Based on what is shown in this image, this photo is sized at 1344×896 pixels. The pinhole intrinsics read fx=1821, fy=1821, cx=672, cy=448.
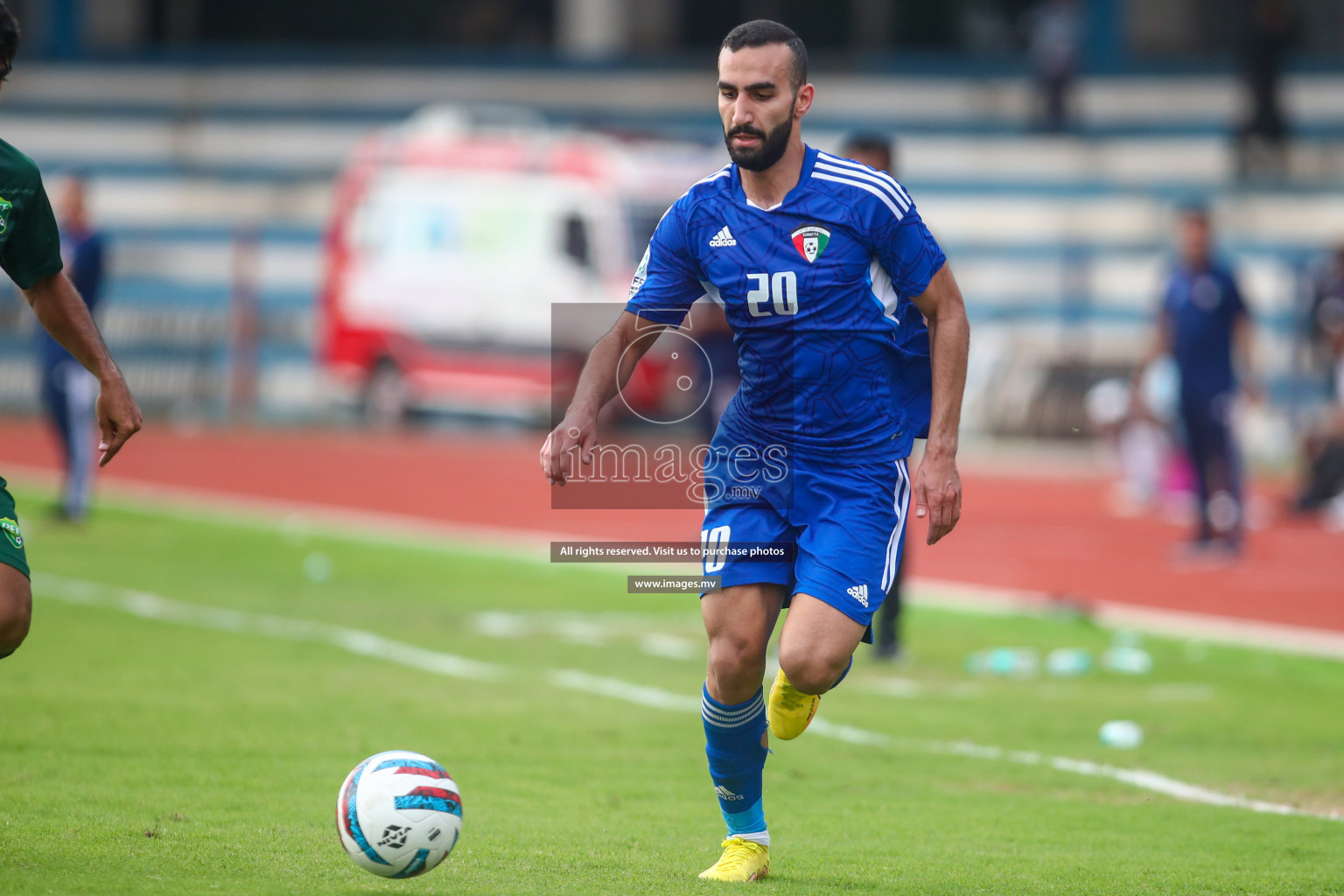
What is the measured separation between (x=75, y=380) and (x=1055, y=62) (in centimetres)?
1887

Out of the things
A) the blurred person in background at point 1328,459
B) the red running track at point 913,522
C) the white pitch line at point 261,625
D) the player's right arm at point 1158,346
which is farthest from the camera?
the blurred person in background at point 1328,459

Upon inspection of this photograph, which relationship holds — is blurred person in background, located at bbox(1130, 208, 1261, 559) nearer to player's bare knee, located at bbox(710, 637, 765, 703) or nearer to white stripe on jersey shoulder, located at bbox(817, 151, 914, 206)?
white stripe on jersey shoulder, located at bbox(817, 151, 914, 206)

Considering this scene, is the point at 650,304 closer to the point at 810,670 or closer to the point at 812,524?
the point at 812,524

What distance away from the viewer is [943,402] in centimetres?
541

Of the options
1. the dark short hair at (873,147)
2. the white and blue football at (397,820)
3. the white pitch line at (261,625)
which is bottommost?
the white pitch line at (261,625)

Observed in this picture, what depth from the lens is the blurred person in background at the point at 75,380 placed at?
45.8ft

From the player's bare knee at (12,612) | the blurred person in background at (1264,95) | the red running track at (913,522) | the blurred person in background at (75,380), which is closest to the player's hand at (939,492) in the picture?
the player's bare knee at (12,612)

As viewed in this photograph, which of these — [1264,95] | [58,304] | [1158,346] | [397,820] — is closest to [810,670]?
[397,820]

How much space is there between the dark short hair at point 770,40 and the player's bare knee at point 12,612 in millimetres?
2505

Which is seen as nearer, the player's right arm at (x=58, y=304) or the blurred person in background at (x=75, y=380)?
the player's right arm at (x=58, y=304)

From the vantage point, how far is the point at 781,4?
3244cm

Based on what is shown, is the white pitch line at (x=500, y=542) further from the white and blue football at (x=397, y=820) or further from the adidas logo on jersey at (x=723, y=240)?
the white and blue football at (x=397, y=820)

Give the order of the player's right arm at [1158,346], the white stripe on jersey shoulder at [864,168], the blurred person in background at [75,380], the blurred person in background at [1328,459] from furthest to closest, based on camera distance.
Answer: the blurred person in background at [1328,459] < the player's right arm at [1158,346] < the blurred person in background at [75,380] < the white stripe on jersey shoulder at [864,168]

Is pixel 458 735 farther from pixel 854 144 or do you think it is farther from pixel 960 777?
pixel 854 144
